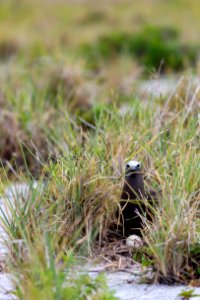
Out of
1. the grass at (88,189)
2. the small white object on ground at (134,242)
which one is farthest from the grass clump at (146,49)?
the small white object on ground at (134,242)

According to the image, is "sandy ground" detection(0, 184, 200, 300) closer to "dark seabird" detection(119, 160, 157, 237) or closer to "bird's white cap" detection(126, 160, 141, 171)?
"dark seabird" detection(119, 160, 157, 237)

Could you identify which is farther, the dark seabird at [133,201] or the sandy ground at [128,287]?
the dark seabird at [133,201]

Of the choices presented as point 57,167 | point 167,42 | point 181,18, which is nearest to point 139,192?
point 57,167

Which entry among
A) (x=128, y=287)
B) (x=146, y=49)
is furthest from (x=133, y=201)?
(x=146, y=49)

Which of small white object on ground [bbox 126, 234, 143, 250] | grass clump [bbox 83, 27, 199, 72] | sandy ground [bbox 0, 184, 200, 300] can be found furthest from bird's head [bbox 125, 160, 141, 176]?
grass clump [bbox 83, 27, 199, 72]

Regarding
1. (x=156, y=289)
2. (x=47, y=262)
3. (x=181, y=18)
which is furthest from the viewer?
(x=181, y=18)

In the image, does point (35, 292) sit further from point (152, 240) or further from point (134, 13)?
point (134, 13)

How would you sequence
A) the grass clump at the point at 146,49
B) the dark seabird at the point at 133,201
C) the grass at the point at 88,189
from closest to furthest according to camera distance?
1. the grass at the point at 88,189
2. the dark seabird at the point at 133,201
3. the grass clump at the point at 146,49

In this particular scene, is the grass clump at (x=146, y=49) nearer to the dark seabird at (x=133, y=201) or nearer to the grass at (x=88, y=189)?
the grass at (x=88, y=189)
